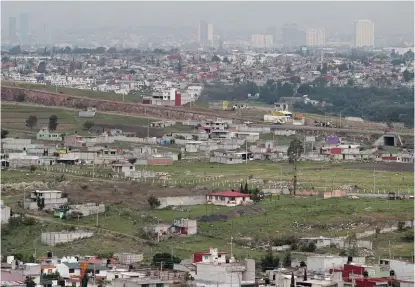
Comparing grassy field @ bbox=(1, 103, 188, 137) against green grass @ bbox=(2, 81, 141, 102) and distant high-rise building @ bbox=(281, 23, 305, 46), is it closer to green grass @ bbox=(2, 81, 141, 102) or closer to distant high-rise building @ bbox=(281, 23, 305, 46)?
green grass @ bbox=(2, 81, 141, 102)

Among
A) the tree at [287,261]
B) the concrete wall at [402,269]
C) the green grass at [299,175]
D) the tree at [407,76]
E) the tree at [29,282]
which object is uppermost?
the tree at [29,282]

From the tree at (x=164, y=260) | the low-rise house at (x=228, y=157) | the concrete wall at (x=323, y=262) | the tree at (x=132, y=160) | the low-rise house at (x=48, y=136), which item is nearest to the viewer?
the concrete wall at (x=323, y=262)

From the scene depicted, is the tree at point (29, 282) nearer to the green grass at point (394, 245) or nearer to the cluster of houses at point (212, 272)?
the cluster of houses at point (212, 272)

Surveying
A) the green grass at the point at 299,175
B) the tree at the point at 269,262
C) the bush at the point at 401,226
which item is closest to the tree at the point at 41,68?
the green grass at the point at 299,175

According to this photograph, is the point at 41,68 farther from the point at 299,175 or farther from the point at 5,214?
the point at 5,214

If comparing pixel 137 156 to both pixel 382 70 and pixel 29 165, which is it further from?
pixel 382 70

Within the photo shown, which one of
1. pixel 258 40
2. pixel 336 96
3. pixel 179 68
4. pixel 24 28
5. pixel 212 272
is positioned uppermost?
pixel 24 28

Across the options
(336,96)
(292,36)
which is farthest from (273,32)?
(336,96)
